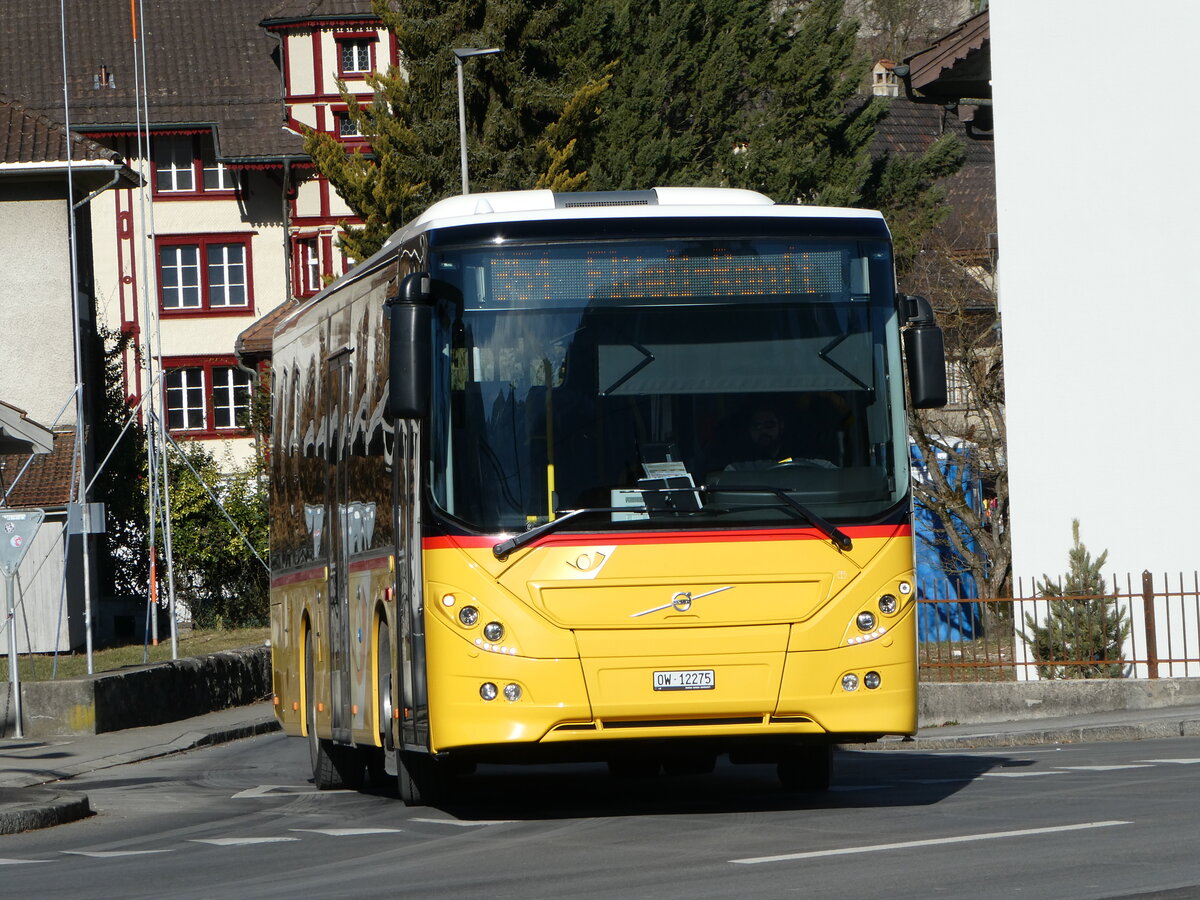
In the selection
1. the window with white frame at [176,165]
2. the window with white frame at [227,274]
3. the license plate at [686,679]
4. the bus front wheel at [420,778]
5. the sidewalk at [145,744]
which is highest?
the window with white frame at [176,165]

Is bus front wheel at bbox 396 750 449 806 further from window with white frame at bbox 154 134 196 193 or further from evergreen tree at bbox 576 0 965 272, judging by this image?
window with white frame at bbox 154 134 196 193

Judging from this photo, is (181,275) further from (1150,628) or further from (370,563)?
(370,563)

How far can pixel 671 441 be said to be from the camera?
1112cm

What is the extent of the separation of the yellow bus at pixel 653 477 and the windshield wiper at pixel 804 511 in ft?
0.03

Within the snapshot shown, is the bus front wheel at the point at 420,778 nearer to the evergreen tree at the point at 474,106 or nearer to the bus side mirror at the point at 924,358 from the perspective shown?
the bus side mirror at the point at 924,358

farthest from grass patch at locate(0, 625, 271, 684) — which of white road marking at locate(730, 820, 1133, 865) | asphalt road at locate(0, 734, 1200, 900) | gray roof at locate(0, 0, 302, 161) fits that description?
gray roof at locate(0, 0, 302, 161)

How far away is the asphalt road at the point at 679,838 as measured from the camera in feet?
28.8

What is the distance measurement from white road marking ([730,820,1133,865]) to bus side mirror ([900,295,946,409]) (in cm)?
223

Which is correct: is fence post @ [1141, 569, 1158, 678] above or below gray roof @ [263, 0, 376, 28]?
below

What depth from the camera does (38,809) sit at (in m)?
13.9

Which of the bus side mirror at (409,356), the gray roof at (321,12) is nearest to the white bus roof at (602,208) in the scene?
the bus side mirror at (409,356)

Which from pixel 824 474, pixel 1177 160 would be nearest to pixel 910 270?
pixel 1177 160

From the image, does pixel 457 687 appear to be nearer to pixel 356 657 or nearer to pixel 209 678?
pixel 356 657

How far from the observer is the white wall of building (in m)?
24.1
